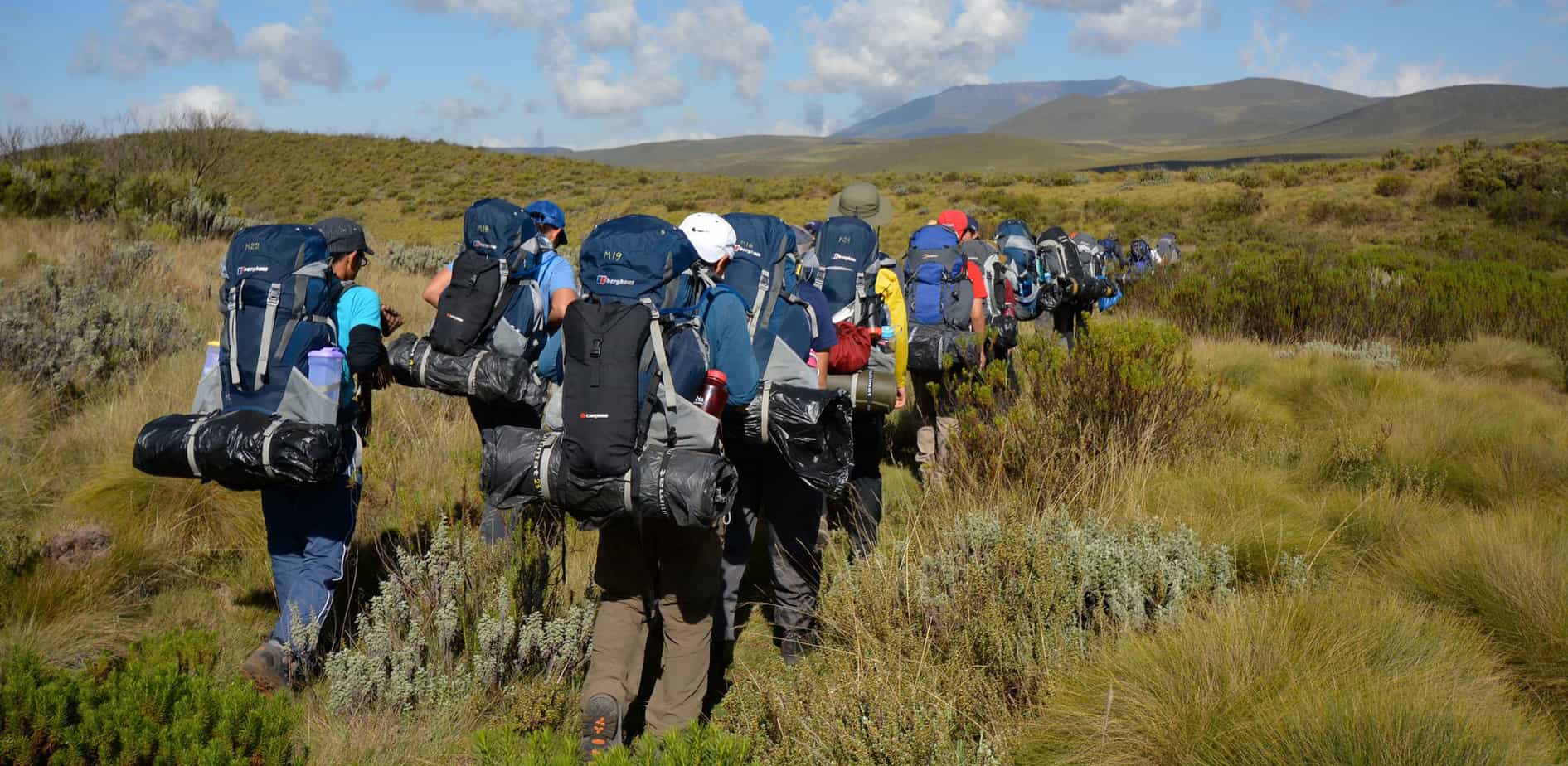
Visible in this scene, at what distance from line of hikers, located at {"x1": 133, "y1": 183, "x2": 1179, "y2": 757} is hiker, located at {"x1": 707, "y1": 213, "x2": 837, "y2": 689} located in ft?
0.04

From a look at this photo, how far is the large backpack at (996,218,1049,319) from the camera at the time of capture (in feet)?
28.6

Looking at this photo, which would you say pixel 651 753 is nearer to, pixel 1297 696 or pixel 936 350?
pixel 1297 696

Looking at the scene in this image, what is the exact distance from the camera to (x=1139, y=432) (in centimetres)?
588

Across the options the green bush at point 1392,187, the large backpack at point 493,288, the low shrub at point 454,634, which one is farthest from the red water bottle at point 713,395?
the green bush at point 1392,187

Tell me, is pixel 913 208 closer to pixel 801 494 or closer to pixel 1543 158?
pixel 1543 158

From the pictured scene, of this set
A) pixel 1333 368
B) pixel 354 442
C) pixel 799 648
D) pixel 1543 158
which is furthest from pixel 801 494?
pixel 1543 158

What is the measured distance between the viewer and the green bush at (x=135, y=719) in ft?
9.29

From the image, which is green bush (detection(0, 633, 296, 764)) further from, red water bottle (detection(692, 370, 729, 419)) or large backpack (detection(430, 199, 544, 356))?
large backpack (detection(430, 199, 544, 356))

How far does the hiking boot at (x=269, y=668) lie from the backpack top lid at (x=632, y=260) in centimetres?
206

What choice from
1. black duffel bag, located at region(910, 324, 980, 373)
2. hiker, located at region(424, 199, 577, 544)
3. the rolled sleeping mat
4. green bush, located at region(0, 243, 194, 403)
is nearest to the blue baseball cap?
hiker, located at region(424, 199, 577, 544)

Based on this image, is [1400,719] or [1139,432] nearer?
[1400,719]

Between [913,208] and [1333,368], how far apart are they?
25572mm

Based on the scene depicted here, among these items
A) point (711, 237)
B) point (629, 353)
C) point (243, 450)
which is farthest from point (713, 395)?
point (243, 450)

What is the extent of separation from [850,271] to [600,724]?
272 cm
